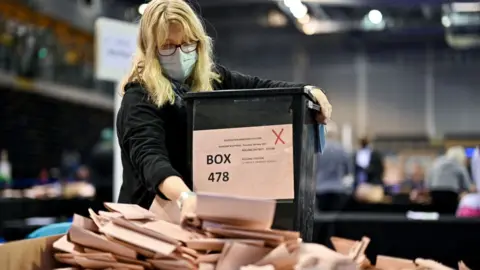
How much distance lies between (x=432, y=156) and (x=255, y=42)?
5.42 metres

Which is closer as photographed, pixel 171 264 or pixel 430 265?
pixel 171 264

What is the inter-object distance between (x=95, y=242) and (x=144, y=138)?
16.2 inches

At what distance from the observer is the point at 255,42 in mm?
20047

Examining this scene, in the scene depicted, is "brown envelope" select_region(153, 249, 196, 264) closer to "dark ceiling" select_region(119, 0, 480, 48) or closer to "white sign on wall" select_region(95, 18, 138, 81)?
"white sign on wall" select_region(95, 18, 138, 81)

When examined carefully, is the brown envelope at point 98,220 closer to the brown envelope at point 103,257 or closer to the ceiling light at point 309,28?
the brown envelope at point 103,257

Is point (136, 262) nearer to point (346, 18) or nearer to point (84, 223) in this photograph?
point (84, 223)

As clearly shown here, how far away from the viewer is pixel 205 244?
60.2 inches

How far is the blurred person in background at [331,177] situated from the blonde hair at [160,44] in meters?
6.00

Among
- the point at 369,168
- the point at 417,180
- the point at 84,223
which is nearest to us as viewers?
the point at 84,223

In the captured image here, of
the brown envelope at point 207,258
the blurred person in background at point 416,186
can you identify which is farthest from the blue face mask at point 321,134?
the blurred person in background at point 416,186

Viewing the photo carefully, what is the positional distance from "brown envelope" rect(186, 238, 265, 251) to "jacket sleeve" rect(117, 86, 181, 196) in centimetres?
32

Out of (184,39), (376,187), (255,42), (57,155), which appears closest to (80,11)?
(57,155)

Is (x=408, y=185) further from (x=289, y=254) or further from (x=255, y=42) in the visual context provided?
(x=289, y=254)

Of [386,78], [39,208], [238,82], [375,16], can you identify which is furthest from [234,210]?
[386,78]
